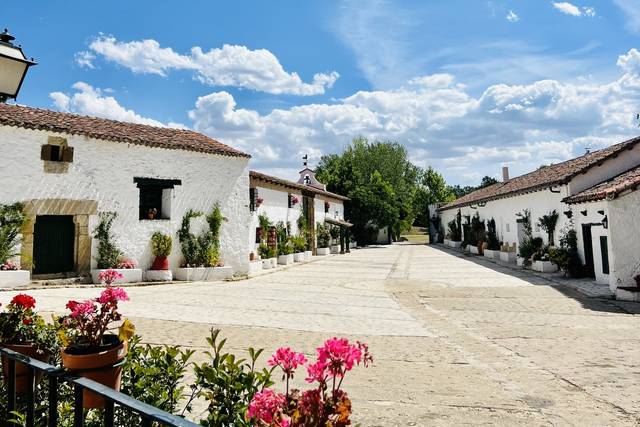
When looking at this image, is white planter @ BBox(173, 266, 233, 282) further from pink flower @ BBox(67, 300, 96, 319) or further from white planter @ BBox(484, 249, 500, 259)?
white planter @ BBox(484, 249, 500, 259)

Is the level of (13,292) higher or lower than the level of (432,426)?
higher

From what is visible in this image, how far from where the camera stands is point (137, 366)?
10.5 ft

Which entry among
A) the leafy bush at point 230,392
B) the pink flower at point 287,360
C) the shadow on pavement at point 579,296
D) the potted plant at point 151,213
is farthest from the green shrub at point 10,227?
the shadow on pavement at point 579,296

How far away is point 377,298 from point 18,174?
35.3 feet

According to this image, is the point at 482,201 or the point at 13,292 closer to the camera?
the point at 13,292

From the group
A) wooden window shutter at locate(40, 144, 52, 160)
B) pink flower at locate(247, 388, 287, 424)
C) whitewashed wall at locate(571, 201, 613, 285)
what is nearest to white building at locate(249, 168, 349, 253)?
wooden window shutter at locate(40, 144, 52, 160)

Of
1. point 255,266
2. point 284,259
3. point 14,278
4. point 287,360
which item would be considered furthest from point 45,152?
point 287,360

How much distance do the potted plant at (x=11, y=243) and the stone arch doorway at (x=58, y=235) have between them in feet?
0.65

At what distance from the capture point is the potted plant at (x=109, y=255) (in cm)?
1277

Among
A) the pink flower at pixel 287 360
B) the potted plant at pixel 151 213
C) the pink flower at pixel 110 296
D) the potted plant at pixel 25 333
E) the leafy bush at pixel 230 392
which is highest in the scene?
the potted plant at pixel 151 213

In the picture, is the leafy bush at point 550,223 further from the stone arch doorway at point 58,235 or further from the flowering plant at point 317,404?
the flowering plant at point 317,404

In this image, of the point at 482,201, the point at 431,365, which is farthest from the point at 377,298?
the point at 482,201

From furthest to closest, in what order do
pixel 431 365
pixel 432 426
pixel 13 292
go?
pixel 13 292
pixel 431 365
pixel 432 426

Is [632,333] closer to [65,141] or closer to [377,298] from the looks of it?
[377,298]
